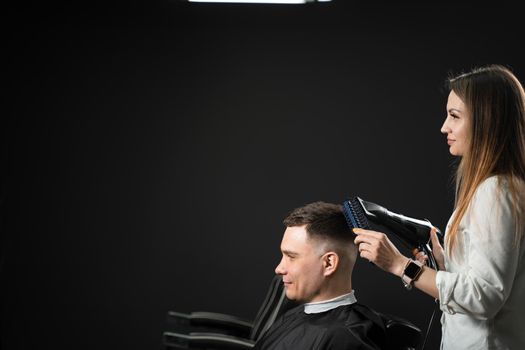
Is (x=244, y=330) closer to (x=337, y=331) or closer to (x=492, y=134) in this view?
(x=337, y=331)

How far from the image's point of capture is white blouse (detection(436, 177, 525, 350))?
5.33 ft

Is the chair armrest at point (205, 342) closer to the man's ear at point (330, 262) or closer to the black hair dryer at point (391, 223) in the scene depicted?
the man's ear at point (330, 262)

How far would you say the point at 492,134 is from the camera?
1.72 metres

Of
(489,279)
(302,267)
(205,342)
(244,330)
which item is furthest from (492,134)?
(244,330)

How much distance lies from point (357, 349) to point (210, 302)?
2.14 m

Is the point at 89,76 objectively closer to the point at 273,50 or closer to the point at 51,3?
the point at 51,3

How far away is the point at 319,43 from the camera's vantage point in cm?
392

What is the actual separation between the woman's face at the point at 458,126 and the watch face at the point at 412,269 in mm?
361

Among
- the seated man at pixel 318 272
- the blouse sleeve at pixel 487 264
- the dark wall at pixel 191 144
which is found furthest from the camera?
the dark wall at pixel 191 144

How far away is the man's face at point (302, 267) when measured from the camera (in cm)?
219

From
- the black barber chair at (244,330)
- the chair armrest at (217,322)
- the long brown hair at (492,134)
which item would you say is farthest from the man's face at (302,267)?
the chair armrest at (217,322)

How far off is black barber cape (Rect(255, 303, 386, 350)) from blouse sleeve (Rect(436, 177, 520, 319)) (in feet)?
1.31

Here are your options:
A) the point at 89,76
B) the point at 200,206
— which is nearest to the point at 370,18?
the point at 200,206

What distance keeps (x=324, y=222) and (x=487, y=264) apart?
710mm
